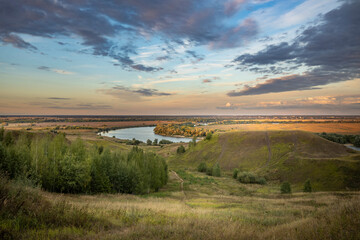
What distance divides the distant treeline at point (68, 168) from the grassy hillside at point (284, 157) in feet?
177

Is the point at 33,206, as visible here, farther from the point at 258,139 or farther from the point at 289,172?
the point at 258,139

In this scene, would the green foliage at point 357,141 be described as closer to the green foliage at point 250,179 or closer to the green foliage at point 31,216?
the green foliage at point 250,179

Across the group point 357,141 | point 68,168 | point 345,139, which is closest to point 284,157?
point 357,141

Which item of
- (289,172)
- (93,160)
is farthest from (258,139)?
(93,160)

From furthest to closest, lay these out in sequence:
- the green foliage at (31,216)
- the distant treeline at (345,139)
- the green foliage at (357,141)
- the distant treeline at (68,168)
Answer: the distant treeline at (345,139) < the green foliage at (357,141) < the distant treeline at (68,168) < the green foliage at (31,216)

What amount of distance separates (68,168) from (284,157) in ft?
265

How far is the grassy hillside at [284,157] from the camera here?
58.5 meters

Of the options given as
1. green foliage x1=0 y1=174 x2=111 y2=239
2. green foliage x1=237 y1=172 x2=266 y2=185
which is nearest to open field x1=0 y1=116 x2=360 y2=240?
green foliage x1=0 y1=174 x2=111 y2=239

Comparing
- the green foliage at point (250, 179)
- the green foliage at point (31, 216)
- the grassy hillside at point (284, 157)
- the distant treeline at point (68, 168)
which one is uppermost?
the green foliage at point (31, 216)

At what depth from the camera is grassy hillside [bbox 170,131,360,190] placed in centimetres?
5851

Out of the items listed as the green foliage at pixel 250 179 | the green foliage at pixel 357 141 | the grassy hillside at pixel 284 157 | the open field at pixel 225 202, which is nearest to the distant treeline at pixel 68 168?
the open field at pixel 225 202

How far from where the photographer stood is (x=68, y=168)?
90.2 feet

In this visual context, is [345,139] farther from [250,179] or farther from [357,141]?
[250,179]

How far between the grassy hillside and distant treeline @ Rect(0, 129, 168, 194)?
177ft
